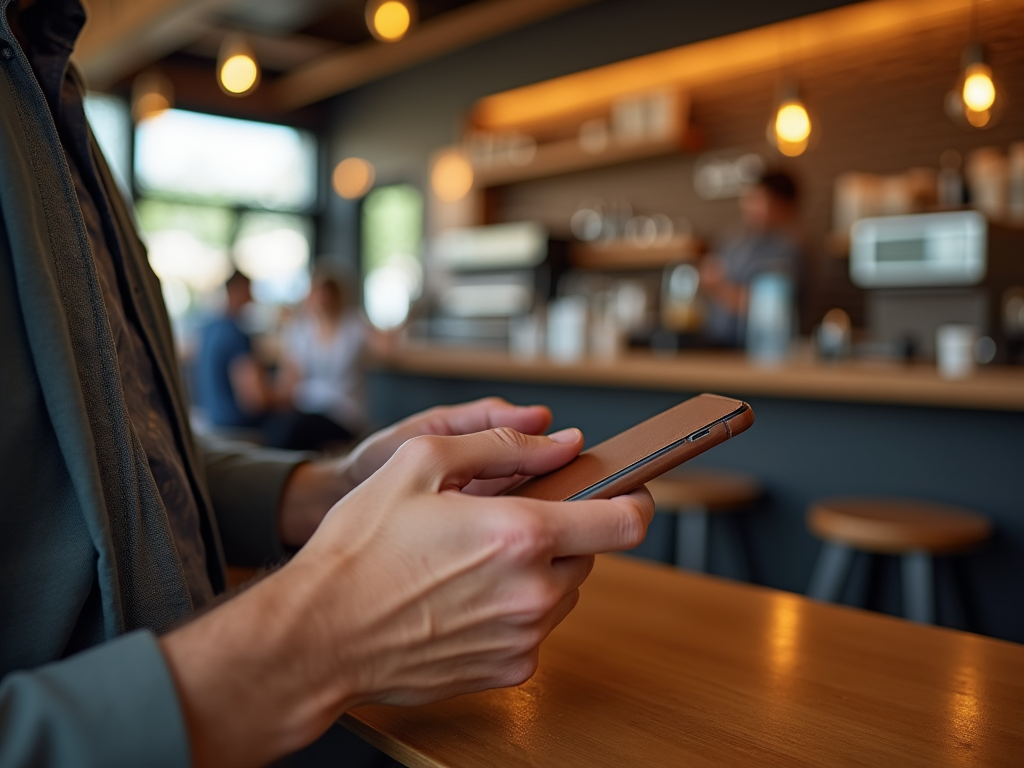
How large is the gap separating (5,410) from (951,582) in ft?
8.09

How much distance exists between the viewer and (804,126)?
13.3 ft

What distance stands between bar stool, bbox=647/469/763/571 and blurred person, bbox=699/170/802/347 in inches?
74.2

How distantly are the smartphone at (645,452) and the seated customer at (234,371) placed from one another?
173 inches

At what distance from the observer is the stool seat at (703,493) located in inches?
109

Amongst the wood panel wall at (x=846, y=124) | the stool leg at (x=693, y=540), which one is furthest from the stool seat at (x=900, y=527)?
the wood panel wall at (x=846, y=124)

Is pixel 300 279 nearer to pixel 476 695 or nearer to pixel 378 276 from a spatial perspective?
pixel 378 276

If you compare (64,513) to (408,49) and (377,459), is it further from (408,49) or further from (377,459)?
(408,49)

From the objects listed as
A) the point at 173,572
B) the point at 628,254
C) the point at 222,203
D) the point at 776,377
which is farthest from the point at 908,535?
the point at 222,203

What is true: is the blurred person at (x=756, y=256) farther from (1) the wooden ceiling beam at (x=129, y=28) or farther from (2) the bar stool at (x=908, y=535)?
(1) the wooden ceiling beam at (x=129, y=28)

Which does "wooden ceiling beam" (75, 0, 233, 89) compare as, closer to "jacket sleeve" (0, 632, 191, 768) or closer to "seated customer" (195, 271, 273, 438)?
"seated customer" (195, 271, 273, 438)

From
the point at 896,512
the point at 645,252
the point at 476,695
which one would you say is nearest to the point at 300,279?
the point at 645,252

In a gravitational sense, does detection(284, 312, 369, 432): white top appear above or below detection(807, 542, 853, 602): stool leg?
above

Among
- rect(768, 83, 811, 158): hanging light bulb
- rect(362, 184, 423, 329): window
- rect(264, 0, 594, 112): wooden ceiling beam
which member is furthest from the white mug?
rect(362, 184, 423, 329): window

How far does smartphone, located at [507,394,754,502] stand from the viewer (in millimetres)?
698
